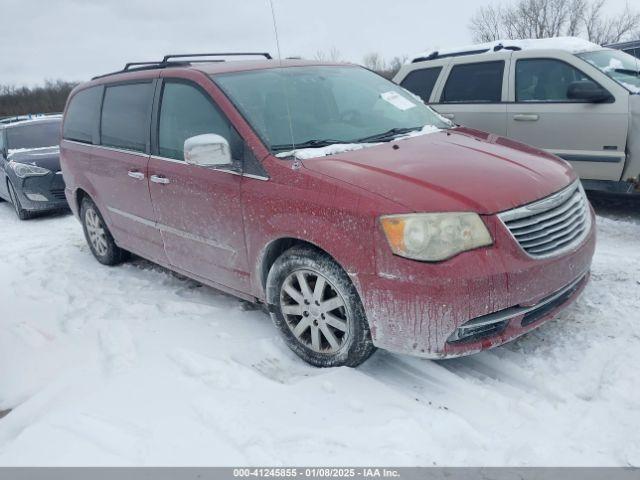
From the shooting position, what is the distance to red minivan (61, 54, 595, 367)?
2.60 meters

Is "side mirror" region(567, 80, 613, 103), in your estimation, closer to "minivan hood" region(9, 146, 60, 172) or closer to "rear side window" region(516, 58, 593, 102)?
"rear side window" region(516, 58, 593, 102)

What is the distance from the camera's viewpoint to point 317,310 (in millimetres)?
3020

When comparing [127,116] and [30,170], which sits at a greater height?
[127,116]

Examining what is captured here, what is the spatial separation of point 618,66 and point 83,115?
5.51 metres

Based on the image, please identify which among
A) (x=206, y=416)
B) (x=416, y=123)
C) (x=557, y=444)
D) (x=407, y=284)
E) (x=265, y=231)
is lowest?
(x=557, y=444)

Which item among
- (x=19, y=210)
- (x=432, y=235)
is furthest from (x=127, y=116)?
(x=19, y=210)

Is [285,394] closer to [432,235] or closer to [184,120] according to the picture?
[432,235]

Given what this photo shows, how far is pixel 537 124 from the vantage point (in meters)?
5.76

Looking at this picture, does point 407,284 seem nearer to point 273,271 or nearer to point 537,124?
point 273,271

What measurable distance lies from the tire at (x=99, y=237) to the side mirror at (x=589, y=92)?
4.72 meters

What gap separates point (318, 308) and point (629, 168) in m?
3.98

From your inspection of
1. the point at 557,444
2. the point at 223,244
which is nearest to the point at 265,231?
the point at 223,244

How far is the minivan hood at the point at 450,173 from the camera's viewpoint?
2.65 m

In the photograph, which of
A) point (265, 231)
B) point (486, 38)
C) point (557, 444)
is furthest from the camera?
point (486, 38)
